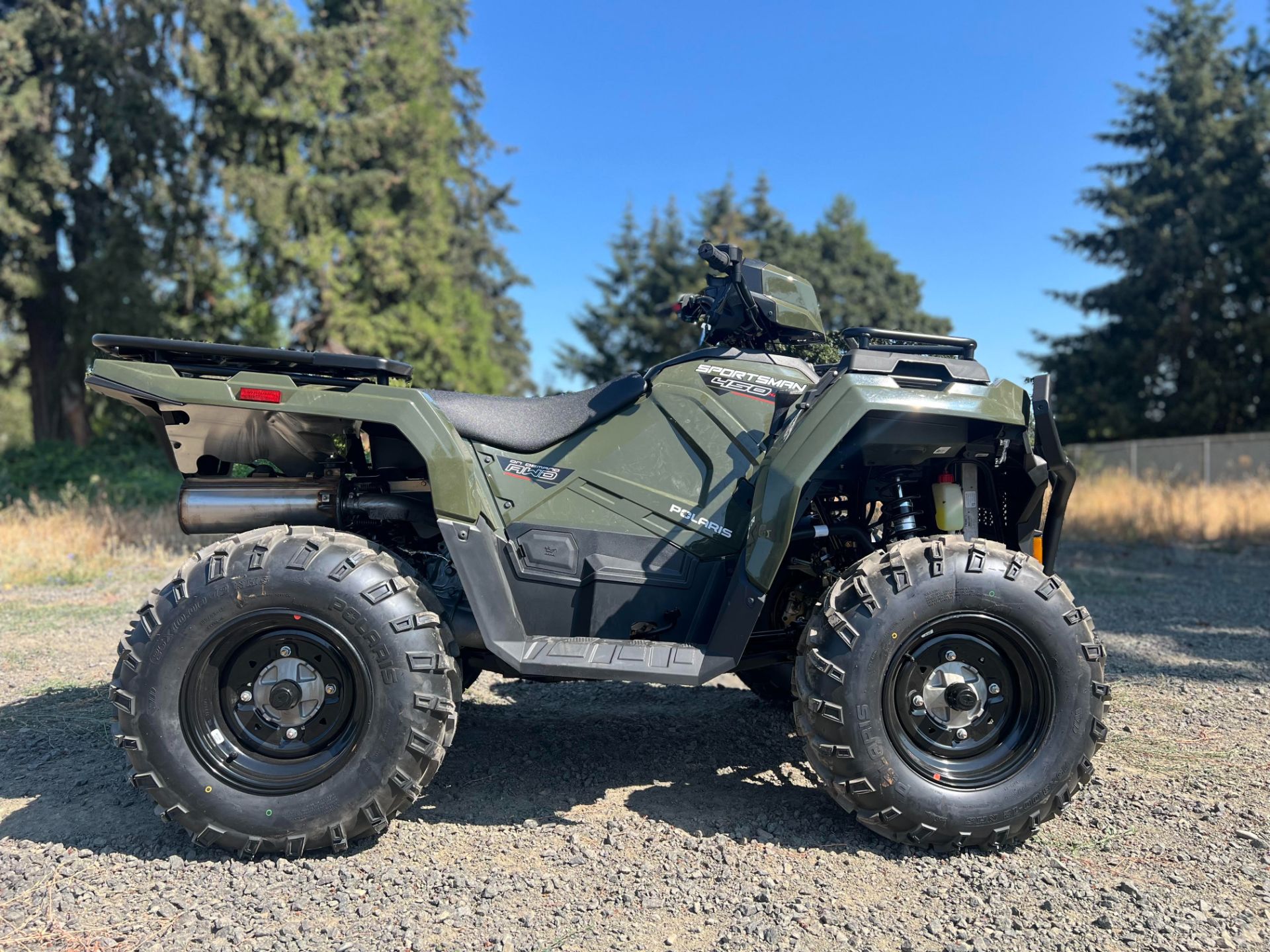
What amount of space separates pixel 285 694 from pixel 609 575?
118 centimetres

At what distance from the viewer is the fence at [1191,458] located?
643 inches

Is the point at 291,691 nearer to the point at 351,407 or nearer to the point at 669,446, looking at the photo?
the point at 351,407

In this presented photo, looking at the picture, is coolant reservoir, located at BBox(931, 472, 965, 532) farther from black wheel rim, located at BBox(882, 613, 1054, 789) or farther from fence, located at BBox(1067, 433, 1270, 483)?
fence, located at BBox(1067, 433, 1270, 483)

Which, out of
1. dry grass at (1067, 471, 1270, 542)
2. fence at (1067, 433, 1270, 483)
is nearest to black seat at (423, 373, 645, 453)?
dry grass at (1067, 471, 1270, 542)

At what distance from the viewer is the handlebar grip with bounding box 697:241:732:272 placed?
136 inches

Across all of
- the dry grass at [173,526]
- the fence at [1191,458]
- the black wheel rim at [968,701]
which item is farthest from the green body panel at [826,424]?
the fence at [1191,458]

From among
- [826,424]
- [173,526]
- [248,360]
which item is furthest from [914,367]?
[173,526]

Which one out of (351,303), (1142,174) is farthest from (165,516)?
(1142,174)

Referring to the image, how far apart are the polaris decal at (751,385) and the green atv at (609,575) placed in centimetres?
1

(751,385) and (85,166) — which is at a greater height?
(85,166)

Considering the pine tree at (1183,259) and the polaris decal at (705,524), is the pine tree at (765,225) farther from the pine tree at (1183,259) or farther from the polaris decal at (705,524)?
the polaris decal at (705,524)

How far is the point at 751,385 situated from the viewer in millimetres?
3309

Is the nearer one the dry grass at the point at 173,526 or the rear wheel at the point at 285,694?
the rear wheel at the point at 285,694

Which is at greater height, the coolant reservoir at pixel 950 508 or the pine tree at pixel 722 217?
the pine tree at pixel 722 217
